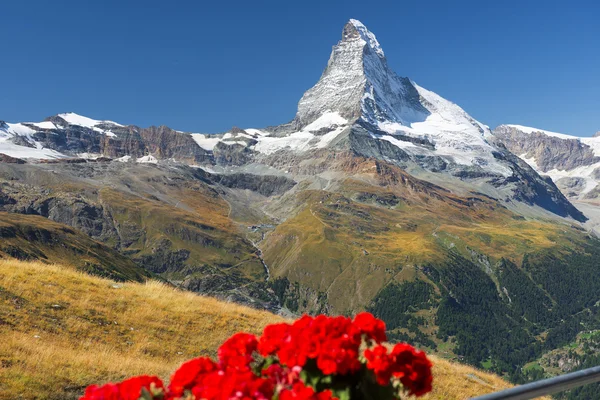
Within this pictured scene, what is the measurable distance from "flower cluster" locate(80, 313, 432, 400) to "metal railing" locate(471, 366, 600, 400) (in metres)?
0.81

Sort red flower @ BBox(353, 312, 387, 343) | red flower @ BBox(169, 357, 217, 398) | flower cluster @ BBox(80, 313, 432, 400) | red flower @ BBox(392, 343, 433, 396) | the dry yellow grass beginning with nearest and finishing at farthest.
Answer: flower cluster @ BBox(80, 313, 432, 400) < red flower @ BBox(169, 357, 217, 398) < red flower @ BBox(392, 343, 433, 396) < red flower @ BBox(353, 312, 387, 343) < the dry yellow grass

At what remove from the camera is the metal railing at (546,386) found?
4.79 meters

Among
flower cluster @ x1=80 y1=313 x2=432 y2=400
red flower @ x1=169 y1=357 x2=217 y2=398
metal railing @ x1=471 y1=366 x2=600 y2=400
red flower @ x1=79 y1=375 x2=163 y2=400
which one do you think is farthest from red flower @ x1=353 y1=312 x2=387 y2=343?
red flower @ x1=79 y1=375 x2=163 y2=400

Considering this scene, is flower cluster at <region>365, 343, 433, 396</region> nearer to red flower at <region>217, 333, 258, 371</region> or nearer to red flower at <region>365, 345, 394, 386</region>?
red flower at <region>365, 345, 394, 386</region>

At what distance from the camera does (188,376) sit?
4.26 metres

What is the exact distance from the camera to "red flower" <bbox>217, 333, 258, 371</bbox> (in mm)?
4641

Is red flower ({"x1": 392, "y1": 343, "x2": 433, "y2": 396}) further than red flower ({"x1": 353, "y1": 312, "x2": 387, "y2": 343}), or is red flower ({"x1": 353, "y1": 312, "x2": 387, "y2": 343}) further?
red flower ({"x1": 353, "y1": 312, "x2": 387, "y2": 343})

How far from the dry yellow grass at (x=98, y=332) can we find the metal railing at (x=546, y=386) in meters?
10.1

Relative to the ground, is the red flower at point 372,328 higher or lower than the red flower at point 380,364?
higher

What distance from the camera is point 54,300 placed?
18.2 metres

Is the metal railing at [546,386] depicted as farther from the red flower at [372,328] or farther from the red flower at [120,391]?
the red flower at [120,391]

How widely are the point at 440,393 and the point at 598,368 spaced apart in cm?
1120

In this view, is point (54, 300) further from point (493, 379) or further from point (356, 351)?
point (493, 379)

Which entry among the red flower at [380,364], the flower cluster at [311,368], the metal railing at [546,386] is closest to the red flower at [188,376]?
the flower cluster at [311,368]
